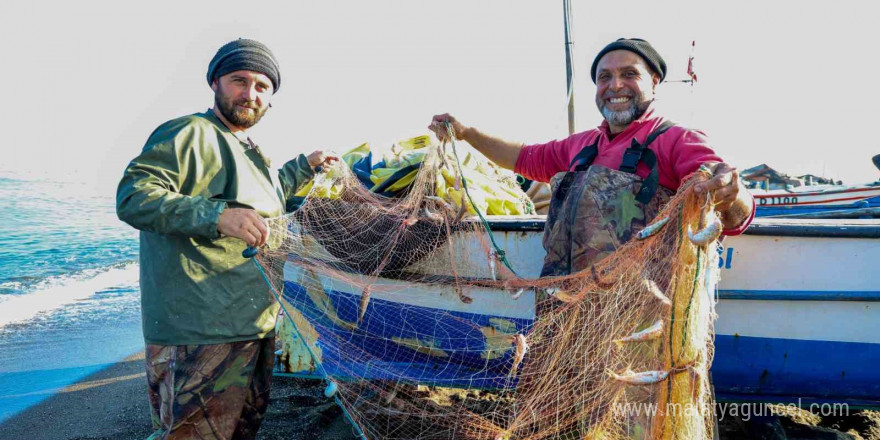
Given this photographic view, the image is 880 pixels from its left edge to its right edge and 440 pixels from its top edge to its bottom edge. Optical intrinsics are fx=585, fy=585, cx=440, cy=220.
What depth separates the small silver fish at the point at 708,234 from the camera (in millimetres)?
2180

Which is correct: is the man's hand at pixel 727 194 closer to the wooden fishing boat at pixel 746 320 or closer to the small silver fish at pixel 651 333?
the small silver fish at pixel 651 333

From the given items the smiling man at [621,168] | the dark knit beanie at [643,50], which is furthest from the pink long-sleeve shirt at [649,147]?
the dark knit beanie at [643,50]

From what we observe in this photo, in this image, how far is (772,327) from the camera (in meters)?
3.90

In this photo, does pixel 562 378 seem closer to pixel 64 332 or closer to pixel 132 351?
pixel 132 351

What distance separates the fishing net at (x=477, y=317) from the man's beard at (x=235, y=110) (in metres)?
0.53

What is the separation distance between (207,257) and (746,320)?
339 centimetres

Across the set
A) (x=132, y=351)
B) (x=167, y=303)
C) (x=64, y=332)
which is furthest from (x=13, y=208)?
(x=167, y=303)

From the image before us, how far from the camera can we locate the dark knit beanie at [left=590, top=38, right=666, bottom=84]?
305 cm

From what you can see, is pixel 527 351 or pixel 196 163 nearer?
pixel 196 163

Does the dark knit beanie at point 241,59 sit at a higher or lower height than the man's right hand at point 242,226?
higher

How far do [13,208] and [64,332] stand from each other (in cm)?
1649

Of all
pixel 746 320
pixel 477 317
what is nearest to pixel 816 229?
pixel 746 320

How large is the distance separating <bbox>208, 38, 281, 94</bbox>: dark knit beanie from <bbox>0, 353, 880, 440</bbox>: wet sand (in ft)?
8.79

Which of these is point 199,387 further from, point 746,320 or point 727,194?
point 746,320
